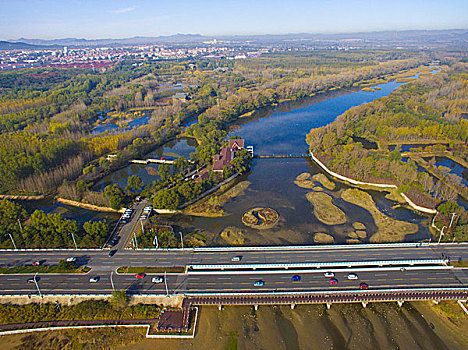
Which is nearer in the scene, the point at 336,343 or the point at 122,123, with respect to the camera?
the point at 336,343

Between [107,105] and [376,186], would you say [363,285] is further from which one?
[107,105]

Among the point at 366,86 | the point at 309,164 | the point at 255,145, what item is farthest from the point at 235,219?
the point at 366,86

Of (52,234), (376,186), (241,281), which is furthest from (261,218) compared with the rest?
(52,234)

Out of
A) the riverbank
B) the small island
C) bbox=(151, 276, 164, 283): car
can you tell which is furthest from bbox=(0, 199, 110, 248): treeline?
the riverbank

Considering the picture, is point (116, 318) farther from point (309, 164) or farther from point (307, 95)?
point (307, 95)

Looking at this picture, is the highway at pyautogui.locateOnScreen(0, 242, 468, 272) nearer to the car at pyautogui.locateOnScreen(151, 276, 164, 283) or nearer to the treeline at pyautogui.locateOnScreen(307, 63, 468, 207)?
the car at pyautogui.locateOnScreen(151, 276, 164, 283)
